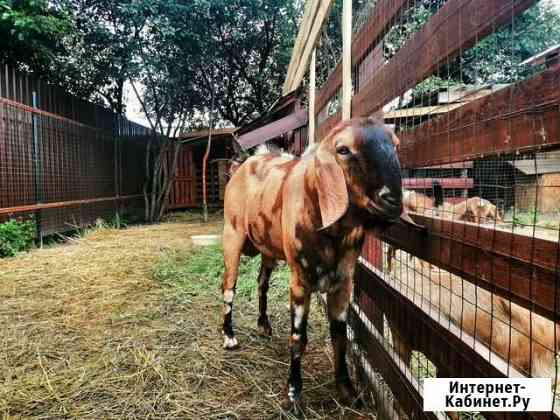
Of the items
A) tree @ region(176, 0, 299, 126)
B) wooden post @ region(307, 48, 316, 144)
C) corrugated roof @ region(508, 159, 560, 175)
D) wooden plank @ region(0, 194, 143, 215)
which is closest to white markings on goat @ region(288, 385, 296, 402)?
corrugated roof @ region(508, 159, 560, 175)

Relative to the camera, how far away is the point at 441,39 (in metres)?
1.33

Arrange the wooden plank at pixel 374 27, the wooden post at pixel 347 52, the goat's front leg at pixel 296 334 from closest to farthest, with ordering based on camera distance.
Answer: the wooden plank at pixel 374 27
the goat's front leg at pixel 296 334
the wooden post at pixel 347 52

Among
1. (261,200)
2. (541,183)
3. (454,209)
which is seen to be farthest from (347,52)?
(541,183)

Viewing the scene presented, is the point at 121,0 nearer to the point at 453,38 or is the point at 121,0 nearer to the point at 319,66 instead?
the point at 319,66

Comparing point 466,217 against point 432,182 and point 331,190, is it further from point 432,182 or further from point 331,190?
point 432,182

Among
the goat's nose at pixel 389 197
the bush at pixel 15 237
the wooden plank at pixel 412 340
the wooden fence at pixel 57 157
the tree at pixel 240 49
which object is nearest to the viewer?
the wooden plank at pixel 412 340

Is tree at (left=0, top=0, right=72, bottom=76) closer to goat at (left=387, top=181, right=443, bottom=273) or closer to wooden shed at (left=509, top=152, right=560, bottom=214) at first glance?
goat at (left=387, top=181, right=443, bottom=273)

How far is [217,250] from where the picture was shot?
6160mm

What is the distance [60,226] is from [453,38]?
8.47 meters

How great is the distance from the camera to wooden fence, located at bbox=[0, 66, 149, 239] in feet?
21.7

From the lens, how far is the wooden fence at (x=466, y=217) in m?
0.92

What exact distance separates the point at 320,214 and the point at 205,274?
344 centimetres

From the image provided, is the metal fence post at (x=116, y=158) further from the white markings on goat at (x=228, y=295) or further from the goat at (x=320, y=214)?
the goat at (x=320, y=214)

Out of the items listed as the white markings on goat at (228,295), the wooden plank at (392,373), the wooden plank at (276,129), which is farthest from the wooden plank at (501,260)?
the wooden plank at (276,129)
